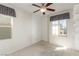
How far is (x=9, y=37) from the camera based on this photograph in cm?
285

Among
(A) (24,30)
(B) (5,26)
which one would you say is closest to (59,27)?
(A) (24,30)

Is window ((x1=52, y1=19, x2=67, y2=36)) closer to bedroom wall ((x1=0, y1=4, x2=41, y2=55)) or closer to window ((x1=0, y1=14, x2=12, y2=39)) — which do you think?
bedroom wall ((x1=0, y1=4, x2=41, y2=55))

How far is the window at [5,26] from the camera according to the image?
8.55ft

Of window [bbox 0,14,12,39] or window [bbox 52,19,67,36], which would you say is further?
window [bbox 52,19,67,36]

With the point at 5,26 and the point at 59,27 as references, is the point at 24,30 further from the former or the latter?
the point at 59,27

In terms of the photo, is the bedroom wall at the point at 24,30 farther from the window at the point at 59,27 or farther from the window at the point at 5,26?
the window at the point at 59,27

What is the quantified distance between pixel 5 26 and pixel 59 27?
1584 mm

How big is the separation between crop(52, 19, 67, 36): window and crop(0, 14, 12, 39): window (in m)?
1.33

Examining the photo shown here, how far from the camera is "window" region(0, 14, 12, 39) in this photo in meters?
2.61

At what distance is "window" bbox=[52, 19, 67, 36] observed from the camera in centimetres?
299

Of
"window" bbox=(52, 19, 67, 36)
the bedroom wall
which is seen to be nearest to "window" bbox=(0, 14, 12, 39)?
the bedroom wall

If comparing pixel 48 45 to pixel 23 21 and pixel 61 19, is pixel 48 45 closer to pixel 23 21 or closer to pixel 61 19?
pixel 61 19

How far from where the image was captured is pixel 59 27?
2.99 m

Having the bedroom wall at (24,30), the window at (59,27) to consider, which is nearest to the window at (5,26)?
the bedroom wall at (24,30)
